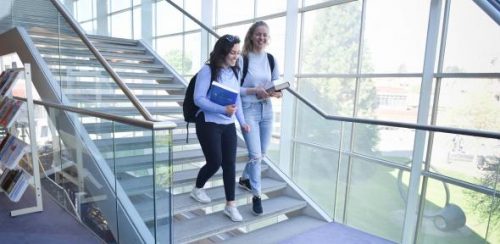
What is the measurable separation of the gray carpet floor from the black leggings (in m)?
1.18

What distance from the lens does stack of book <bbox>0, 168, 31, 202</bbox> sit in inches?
118

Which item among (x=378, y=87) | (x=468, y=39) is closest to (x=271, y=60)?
(x=468, y=39)

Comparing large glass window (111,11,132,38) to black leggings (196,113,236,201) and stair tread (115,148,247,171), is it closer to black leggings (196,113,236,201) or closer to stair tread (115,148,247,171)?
stair tread (115,148,247,171)

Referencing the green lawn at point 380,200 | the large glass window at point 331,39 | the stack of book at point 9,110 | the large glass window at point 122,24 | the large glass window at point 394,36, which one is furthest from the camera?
the large glass window at point 122,24

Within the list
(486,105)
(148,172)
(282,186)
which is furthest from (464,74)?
(148,172)

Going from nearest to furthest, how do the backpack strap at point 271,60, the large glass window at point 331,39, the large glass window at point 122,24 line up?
the backpack strap at point 271,60
the large glass window at point 331,39
the large glass window at point 122,24

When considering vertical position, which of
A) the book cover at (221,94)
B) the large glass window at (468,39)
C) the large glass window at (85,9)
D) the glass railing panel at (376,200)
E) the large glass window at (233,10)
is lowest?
the glass railing panel at (376,200)

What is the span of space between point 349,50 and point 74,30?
179 inches

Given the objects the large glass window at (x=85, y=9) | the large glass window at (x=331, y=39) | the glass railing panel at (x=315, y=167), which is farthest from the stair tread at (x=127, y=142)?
A: the glass railing panel at (x=315, y=167)

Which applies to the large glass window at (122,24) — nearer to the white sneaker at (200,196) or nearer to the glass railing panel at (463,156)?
the white sneaker at (200,196)

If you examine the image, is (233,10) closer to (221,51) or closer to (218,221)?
(221,51)

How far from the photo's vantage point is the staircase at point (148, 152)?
2312mm

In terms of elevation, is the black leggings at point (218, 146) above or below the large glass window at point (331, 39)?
below

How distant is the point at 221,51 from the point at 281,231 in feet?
5.37
